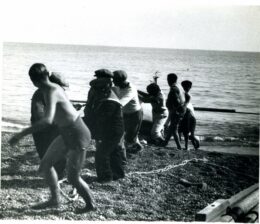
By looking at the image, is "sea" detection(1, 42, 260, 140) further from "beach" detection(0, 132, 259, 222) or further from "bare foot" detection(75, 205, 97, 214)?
"bare foot" detection(75, 205, 97, 214)

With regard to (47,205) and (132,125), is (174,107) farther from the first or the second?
(47,205)

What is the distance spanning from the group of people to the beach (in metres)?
0.09

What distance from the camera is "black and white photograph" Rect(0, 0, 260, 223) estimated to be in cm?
458

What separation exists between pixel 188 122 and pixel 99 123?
0.89 metres

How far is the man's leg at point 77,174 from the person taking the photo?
14.5 ft

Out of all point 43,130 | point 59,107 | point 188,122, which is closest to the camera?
point 59,107

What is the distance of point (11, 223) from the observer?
458cm

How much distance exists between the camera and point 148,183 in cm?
472

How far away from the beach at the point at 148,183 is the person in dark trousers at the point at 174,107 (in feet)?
0.35

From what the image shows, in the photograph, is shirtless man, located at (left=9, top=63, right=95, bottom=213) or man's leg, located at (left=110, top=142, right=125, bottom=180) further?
man's leg, located at (left=110, top=142, right=125, bottom=180)

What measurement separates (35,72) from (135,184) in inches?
55.7

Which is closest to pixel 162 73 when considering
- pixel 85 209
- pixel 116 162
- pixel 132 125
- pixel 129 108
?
pixel 129 108

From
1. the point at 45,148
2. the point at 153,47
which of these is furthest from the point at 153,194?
the point at 153,47

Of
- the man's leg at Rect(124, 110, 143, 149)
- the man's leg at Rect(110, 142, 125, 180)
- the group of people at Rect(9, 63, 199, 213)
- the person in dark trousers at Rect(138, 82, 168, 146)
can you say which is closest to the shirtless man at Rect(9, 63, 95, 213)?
the group of people at Rect(9, 63, 199, 213)
